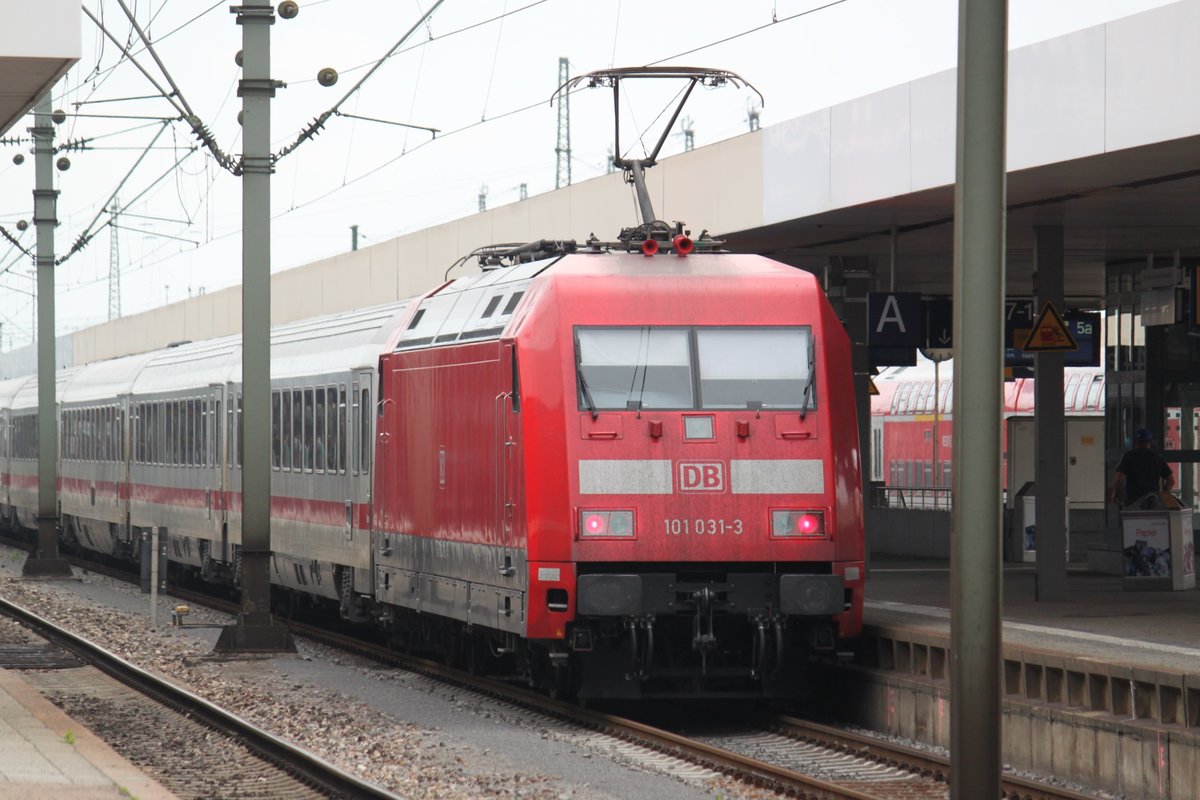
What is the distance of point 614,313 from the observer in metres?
14.0

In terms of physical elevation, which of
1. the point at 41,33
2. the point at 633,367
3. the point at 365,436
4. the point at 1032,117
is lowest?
the point at 365,436

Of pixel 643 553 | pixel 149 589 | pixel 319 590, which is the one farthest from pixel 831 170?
pixel 149 589

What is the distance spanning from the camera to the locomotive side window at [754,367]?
45.6ft

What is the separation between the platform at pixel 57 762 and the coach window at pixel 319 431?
20.3 ft

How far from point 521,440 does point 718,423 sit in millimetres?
1401

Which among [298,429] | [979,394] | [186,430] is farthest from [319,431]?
[979,394]

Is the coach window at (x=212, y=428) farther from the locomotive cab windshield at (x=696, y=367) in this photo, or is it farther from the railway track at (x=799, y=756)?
the locomotive cab windshield at (x=696, y=367)

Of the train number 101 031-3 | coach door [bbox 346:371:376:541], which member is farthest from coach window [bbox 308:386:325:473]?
the train number 101 031-3

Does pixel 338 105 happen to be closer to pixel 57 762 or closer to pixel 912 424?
pixel 57 762

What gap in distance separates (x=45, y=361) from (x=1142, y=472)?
18887mm

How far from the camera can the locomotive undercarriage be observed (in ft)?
43.8

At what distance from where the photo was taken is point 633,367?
13867mm

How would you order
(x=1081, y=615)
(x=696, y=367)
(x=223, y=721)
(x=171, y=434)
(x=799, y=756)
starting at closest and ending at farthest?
(x=799, y=756) < (x=696, y=367) < (x=223, y=721) < (x=1081, y=615) < (x=171, y=434)

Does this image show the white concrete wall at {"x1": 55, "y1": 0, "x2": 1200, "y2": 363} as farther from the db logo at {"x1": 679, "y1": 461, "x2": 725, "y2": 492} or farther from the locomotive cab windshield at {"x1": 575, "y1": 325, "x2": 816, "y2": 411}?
the db logo at {"x1": 679, "y1": 461, "x2": 725, "y2": 492}
